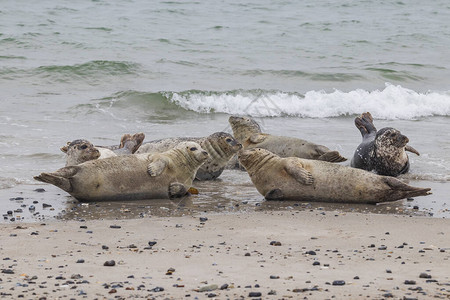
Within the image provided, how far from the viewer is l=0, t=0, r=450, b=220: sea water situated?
10.7 meters

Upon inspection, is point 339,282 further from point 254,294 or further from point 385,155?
point 385,155

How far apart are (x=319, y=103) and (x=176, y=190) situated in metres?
8.46

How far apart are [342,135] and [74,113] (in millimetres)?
4645

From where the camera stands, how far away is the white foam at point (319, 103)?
15.6 m

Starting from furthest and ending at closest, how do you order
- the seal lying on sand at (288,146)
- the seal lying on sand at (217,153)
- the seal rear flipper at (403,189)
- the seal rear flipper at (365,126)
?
the seal rear flipper at (365,126)
the seal lying on sand at (288,146)
the seal lying on sand at (217,153)
the seal rear flipper at (403,189)

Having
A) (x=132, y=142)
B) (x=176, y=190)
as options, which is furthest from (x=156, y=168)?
(x=132, y=142)

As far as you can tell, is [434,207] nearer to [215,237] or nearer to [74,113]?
[215,237]

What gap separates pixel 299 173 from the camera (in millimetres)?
7898

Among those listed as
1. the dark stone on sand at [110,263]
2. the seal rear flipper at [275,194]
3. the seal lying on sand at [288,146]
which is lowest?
the seal rear flipper at [275,194]

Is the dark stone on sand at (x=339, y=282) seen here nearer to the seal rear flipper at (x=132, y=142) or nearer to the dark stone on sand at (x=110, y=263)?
the dark stone on sand at (x=110, y=263)

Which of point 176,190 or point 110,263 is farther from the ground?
point 110,263

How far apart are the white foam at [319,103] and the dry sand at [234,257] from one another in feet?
27.9

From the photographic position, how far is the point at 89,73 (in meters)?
17.8

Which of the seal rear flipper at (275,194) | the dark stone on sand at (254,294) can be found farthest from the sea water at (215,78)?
the dark stone on sand at (254,294)
